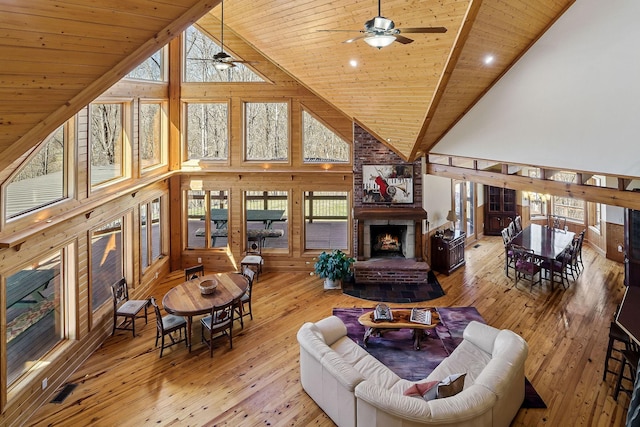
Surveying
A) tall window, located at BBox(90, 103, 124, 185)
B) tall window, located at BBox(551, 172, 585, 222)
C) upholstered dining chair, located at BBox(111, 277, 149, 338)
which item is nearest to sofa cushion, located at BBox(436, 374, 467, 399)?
upholstered dining chair, located at BBox(111, 277, 149, 338)

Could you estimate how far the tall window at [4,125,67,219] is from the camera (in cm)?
471

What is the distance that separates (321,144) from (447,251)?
399 centimetres

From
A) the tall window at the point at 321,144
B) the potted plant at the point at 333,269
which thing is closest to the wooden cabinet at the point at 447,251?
the potted plant at the point at 333,269

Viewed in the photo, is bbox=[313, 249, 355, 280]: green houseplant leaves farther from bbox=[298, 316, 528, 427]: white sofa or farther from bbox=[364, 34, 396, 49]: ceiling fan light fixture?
bbox=[364, 34, 396, 49]: ceiling fan light fixture

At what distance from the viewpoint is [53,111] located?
11.0ft

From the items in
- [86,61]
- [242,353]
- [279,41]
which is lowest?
[242,353]

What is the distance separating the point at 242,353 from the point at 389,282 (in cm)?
405

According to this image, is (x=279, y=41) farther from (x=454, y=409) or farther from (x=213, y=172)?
(x=454, y=409)

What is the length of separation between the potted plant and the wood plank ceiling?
2.78m

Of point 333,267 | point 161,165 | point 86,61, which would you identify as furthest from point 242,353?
point 161,165

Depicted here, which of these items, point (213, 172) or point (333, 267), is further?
point (213, 172)

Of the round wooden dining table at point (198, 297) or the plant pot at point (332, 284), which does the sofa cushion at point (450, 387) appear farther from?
the plant pot at point (332, 284)

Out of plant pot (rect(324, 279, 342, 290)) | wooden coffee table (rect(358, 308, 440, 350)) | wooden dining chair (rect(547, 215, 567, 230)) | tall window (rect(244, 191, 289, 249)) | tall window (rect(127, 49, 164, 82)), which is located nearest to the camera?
wooden coffee table (rect(358, 308, 440, 350))

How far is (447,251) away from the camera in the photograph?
9.54m
